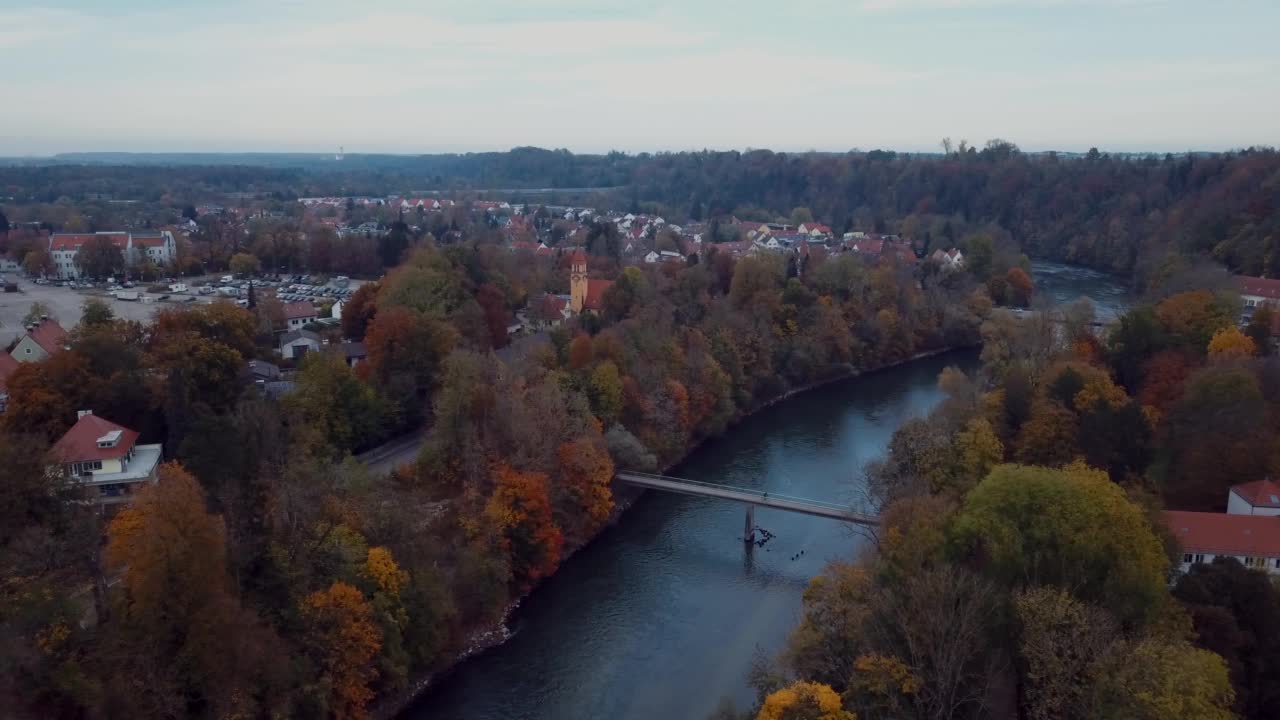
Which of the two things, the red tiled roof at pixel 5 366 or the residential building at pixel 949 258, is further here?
the residential building at pixel 949 258

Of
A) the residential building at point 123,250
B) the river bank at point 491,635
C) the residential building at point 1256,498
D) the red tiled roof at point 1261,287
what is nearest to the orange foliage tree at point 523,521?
the river bank at point 491,635

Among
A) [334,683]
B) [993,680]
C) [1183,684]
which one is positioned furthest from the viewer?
[334,683]

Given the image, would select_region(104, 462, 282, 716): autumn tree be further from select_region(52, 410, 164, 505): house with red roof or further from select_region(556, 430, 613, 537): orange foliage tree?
select_region(556, 430, 613, 537): orange foliage tree

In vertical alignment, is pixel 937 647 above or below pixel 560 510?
above

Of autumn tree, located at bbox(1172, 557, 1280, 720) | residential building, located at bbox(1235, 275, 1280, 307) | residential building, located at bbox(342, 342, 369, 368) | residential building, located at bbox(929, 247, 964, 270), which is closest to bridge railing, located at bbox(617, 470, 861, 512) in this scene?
autumn tree, located at bbox(1172, 557, 1280, 720)

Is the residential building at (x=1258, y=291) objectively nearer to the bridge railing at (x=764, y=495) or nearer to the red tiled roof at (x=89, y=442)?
the bridge railing at (x=764, y=495)

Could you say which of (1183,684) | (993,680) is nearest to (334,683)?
(993,680)

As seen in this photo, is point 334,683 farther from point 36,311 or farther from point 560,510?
point 36,311
